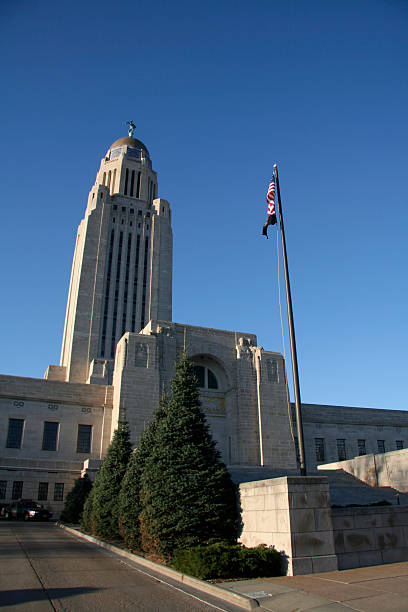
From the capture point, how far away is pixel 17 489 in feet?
111

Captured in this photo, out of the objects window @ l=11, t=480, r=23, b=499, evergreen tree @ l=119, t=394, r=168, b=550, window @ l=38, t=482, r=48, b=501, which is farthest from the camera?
window @ l=38, t=482, r=48, b=501

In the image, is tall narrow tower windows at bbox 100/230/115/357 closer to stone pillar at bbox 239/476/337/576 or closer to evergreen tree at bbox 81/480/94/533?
evergreen tree at bbox 81/480/94/533

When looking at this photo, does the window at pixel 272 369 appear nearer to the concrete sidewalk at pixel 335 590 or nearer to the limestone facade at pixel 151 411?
the limestone facade at pixel 151 411

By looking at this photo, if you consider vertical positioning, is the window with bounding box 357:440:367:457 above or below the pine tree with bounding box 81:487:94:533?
above

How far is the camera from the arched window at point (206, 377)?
40619mm

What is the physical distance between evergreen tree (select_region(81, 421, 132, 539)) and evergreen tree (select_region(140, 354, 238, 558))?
4101 millimetres

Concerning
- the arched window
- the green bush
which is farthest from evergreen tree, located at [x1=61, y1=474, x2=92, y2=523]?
the green bush

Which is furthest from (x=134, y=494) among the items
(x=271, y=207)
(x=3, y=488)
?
(x=3, y=488)

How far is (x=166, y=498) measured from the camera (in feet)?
43.2

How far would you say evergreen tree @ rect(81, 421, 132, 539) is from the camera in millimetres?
17891

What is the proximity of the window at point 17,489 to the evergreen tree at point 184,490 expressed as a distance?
925 inches

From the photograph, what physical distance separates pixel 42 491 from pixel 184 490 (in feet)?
84.0

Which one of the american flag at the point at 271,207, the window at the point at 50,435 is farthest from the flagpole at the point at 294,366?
the window at the point at 50,435

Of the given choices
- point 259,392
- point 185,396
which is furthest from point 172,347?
point 185,396
